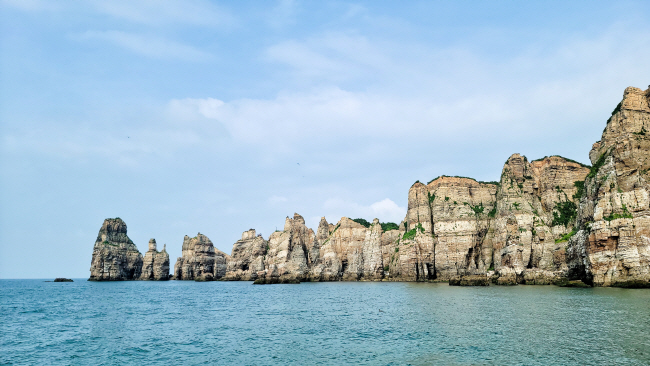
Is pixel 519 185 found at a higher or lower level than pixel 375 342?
higher

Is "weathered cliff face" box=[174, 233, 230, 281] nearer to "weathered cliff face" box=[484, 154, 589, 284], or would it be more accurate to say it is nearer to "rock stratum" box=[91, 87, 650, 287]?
"rock stratum" box=[91, 87, 650, 287]

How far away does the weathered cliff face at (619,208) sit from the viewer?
2522 inches

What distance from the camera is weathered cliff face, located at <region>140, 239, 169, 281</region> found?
565ft

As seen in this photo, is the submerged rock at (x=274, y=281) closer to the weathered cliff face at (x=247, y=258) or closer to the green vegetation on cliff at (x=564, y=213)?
the weathered cliff face at (x=247, y=258)

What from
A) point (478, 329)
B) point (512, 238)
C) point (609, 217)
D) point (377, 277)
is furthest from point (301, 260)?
point (478, 329)

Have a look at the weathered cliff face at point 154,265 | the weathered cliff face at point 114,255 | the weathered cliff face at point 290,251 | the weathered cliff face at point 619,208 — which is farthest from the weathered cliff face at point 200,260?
the weathered cliff face at point 619,208

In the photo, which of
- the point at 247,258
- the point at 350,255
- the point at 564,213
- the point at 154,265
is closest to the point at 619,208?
the point at 564,213

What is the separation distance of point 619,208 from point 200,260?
155023 millimetres

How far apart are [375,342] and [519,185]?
96.1 metres

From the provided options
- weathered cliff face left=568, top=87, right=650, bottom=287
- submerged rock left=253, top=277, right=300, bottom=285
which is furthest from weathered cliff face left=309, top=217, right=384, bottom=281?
weathered cliff face left=568, top=87, right=650, bottom=287

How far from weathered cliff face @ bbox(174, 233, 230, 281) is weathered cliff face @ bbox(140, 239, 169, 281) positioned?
7847mm

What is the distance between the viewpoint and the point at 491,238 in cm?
11169

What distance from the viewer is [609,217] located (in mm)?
68375

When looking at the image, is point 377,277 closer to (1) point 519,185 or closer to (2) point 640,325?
(1) point 519,185
